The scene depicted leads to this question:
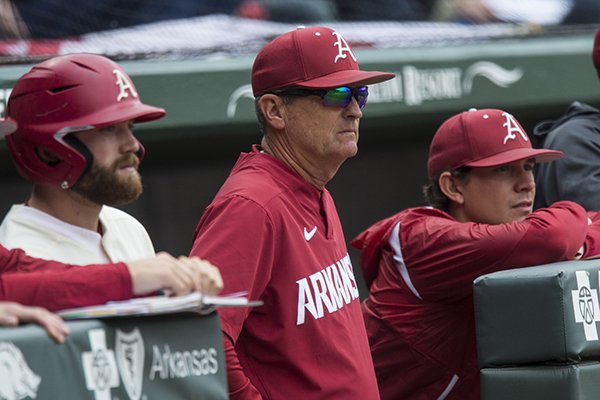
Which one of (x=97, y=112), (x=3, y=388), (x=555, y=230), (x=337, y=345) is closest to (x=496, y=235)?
(x=555, y=230)

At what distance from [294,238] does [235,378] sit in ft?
1.46

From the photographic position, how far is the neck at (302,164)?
3.65m

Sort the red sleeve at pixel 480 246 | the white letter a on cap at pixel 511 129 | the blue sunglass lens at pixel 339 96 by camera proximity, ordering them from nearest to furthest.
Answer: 1. the blue sunglass lens at pixel 339 96
2. the red sleeve at pixel 480 246
3. the white letter a on cap at pixel 511 129

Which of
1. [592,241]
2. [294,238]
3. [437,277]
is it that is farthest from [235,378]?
[592,241]

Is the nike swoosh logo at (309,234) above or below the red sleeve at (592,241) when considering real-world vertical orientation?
above

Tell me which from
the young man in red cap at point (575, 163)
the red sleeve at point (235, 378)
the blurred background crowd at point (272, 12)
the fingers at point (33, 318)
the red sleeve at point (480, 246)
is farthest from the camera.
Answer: the blurred background crowd at point (272, 12)

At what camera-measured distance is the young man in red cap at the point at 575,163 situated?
4672 millimetres

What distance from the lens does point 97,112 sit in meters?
2.99

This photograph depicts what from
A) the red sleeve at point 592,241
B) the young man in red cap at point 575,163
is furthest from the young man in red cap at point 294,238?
the young man in red cap at point 575,163

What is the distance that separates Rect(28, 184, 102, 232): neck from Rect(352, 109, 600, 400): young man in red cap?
1.38 metres

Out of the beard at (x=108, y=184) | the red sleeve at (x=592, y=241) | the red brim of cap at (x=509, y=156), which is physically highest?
the beard at (x=108, y=184)

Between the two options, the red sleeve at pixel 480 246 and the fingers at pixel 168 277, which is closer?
the fingers at pixel 168 277

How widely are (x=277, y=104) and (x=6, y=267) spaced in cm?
110

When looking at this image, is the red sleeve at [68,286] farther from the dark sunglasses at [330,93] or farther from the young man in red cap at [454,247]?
the young man in red cap at [454,247]
